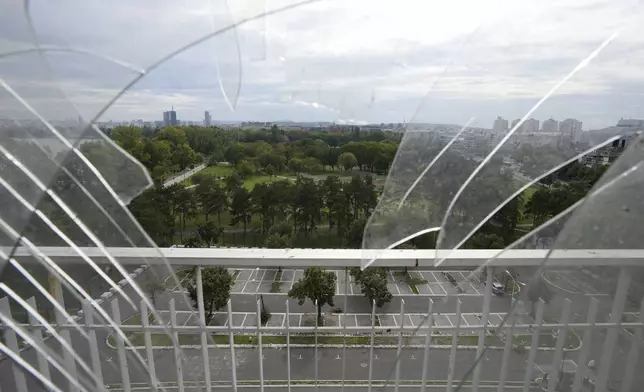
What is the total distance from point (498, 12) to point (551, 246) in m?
0.51

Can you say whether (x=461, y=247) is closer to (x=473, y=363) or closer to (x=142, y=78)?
(x=473, y=363)

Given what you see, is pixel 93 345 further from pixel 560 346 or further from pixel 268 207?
pixel 268 207

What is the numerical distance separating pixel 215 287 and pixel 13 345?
2.19ft

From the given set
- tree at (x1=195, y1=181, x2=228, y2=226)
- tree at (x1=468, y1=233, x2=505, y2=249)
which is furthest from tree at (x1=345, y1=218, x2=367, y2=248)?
tree at (x1=195, y1=181, x2=228, y2=226)

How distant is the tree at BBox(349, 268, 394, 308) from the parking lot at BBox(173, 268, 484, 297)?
0.08 feet

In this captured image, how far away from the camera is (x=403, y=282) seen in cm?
123

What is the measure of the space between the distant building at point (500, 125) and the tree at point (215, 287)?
1.02 metres

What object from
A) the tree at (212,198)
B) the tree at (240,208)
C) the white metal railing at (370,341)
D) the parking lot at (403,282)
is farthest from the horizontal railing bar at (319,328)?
the tree at (240,208)

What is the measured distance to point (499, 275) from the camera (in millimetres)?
955

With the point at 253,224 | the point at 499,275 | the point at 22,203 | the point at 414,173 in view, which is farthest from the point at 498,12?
the point at 253,224

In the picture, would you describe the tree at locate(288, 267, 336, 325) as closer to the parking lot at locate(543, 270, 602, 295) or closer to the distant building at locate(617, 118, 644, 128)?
the parking lot at locate(543, 270, 602, 295)

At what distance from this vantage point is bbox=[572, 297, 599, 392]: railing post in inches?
39.5

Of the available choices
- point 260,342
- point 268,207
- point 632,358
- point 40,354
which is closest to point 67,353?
point 40,354

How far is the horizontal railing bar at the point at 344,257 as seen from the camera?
855 mm
